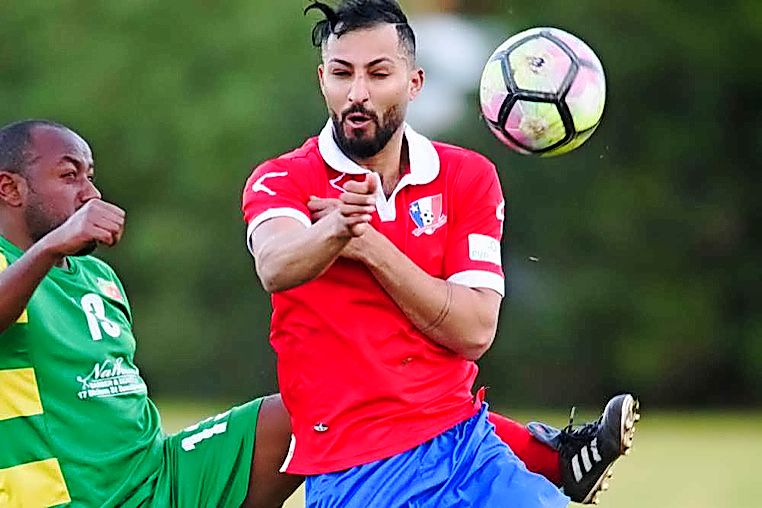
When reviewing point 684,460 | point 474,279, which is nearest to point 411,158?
point 474,279

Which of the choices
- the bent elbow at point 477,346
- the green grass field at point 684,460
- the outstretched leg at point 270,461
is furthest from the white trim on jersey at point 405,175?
the green grass field at point 684,460

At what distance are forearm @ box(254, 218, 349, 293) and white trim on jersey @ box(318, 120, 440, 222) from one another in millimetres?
398

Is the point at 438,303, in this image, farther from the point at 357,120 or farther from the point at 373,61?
the point at 373,61

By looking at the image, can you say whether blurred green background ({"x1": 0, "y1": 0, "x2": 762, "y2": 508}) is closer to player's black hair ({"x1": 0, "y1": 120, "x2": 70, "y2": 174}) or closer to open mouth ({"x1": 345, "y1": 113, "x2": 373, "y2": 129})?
player's black hair ({"x1": 0, "y1": 120, "x2": 70, "y2": 174})

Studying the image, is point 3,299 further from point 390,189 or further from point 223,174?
point 223,174

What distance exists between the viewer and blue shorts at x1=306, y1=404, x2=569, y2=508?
4895 mm

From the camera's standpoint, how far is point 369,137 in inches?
200

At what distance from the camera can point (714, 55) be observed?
2128cm

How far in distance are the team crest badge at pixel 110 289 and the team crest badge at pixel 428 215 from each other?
1303 mm

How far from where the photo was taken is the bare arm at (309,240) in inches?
179

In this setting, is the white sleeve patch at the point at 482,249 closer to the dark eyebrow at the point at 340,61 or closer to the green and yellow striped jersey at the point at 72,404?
the dark eyebrow at the point at 340,61

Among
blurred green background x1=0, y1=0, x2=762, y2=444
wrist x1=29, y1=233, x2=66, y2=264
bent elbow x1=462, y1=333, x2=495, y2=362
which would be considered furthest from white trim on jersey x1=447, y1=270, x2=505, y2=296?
blurred green background x1=0, y1=0, x2=762, y2=444

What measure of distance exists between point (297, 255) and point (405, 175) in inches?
25.7

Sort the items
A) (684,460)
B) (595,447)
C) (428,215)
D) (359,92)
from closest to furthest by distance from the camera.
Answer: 1. (359,92)
2. (428,215)
3. (595,447)
4. (684,460)
